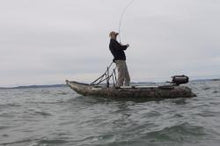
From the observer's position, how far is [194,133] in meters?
7.85

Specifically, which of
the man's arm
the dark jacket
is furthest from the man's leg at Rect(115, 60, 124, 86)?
the man's arm

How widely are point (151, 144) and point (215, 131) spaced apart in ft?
5.38

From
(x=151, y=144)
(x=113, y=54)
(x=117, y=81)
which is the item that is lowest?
(x=151, y=144)

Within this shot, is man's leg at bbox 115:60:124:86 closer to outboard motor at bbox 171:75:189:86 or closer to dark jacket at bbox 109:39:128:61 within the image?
dark jacket at bbox 109:39:128:61

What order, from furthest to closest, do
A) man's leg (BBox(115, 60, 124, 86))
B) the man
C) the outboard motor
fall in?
man's leg (BBox(115, 60, 124, 86)) < the man < the outboard motor

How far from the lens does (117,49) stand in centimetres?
1609

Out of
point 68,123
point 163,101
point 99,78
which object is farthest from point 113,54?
point 68,123

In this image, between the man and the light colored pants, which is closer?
the man

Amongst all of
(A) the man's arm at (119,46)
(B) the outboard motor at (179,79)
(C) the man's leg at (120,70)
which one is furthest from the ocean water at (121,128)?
(A) the man's arm at (119,46)

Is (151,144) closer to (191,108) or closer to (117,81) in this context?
(191,108)

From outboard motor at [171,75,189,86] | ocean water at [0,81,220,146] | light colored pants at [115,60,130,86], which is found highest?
light colored pants at [115,60,130,86]

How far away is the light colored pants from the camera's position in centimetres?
1628

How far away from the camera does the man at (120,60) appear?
636 inches

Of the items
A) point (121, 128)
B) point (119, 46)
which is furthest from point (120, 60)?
point (121, 128)
